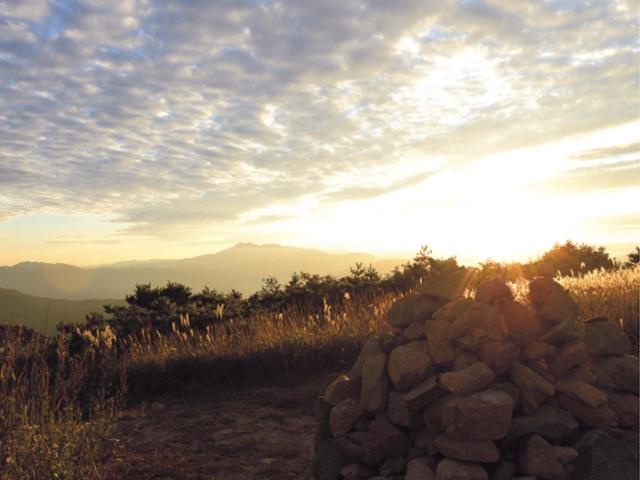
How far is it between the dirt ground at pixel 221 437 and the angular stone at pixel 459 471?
1544 mm

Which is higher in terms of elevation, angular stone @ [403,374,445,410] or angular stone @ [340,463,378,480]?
angular stone @ [403,374,445,410]

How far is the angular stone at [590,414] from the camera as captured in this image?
15.4 feet

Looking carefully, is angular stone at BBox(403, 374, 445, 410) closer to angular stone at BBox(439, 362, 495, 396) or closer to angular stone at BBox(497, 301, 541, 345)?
angular stone at BBox(439, 362, 495, 396)

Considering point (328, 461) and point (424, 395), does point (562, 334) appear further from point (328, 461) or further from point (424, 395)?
point (328, 461)

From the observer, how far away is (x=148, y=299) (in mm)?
16969

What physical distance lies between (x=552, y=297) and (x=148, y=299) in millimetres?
13676

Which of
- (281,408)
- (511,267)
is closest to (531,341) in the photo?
(281,408)

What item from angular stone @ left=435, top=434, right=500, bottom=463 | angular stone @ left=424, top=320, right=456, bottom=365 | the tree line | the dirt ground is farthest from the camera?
the tree line

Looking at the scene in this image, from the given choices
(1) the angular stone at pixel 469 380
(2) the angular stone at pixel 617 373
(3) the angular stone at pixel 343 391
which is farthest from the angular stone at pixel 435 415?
(2) the angular stone at pixel 617 373

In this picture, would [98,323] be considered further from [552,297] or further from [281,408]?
[552,297]

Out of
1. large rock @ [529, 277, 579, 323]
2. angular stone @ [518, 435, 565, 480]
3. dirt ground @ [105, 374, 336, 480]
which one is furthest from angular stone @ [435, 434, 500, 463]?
dirt ground @ [105, 374, 336, 480]

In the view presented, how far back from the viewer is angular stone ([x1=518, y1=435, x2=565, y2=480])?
432 cm

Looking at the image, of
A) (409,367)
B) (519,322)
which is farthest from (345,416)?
(519,322)

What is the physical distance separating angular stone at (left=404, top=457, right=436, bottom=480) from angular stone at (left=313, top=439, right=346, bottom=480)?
0.74 metres
